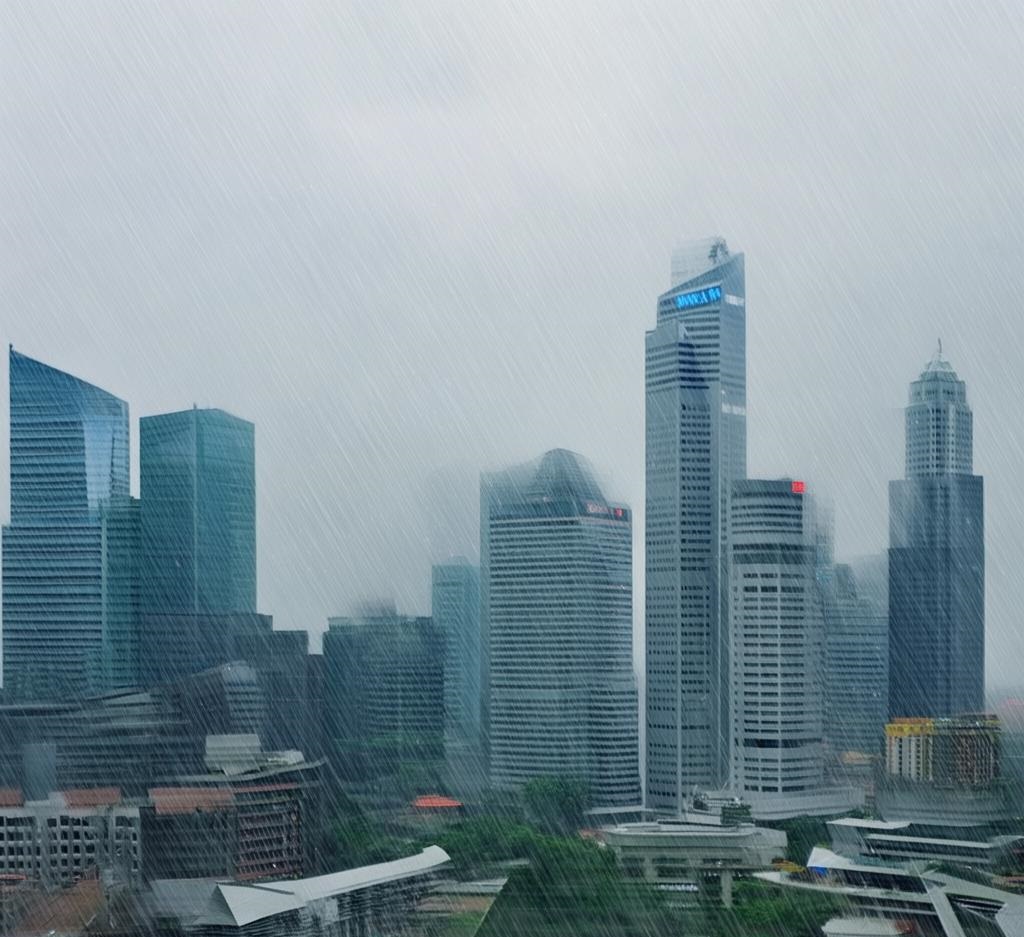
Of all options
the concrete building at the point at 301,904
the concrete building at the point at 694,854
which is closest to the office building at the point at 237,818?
the concrete building at the point at 301,904

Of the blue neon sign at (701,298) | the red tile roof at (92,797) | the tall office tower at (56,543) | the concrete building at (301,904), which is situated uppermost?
the blue neon sign at (701,298)

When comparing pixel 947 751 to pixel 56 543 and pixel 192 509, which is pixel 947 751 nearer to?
pixel 192 509

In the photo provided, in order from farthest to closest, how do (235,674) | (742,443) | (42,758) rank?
1. (742,443)
2. (235,674)
3. (42,758)

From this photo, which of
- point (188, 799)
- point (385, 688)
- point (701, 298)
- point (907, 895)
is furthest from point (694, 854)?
point (701, 298)

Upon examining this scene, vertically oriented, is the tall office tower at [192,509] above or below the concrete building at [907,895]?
above

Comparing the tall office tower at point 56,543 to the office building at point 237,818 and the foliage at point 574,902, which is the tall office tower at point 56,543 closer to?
the office building at point 237,818

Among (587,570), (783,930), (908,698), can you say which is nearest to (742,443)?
(587,570)

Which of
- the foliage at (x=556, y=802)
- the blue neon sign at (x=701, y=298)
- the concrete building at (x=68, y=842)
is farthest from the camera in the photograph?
the blue neon sign at (x=701, y=298)

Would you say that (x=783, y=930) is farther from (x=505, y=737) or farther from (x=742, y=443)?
(x=742, y=443)
